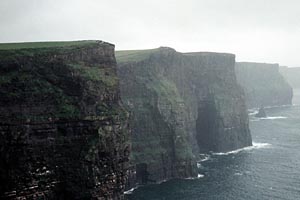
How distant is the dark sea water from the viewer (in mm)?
106625

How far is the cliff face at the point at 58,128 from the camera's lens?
69.8m

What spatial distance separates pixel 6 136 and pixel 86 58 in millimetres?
23596

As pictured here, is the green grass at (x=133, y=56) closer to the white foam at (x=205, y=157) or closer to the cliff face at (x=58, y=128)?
the white foam at (x=205, y=157)

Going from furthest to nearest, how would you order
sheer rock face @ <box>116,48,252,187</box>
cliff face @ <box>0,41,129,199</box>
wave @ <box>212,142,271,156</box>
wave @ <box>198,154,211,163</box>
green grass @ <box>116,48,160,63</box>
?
wave @ <box>212,142,271,156</box>
wave @ <box>198,154,211,163</box>
green grass @ <box>116,48,160,63</box>
sheer rock face @ <box>116,48,252,187</box>
cliff face @ <box>0,41,129,199</box>

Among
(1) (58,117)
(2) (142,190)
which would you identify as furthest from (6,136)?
(2) (142,190)

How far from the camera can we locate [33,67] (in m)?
76.3

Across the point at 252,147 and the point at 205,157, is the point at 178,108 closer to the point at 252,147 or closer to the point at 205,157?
the point at 205,157

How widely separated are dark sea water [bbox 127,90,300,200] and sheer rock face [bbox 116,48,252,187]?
6.54 meters

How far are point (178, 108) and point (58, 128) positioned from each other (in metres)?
66.6

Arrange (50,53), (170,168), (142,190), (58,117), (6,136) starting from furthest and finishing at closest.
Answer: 1. (170,168)
2. (142,190)
3. (50,53)
4. (58,117)
5. (6,136)

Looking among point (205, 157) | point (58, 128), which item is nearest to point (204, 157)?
point (205, 157)

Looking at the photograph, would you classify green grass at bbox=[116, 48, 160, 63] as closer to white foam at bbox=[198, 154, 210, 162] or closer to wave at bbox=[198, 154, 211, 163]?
wave at bbox=[198, 154, 211, 163]

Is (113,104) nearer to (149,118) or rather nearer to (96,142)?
(96,142)

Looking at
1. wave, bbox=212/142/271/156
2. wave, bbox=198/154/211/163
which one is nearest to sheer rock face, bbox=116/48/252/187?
wave, bbox=212/142/271/156
